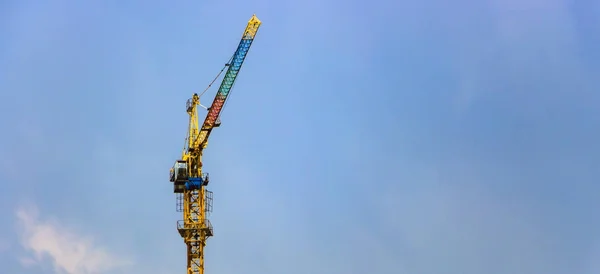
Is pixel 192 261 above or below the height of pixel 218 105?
below

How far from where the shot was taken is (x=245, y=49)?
134 meters

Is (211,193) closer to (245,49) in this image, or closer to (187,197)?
(187,197)

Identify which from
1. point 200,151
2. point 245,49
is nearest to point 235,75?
point 245,49

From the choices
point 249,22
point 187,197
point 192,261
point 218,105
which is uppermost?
point 249,22

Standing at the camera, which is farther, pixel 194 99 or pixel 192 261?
pixel 194 99

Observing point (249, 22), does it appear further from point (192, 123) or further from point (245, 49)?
point (192, 123)

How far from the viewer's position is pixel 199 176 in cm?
13612

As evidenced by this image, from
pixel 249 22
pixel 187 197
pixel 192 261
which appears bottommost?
pixel 192 261

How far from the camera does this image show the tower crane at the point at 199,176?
132000mm

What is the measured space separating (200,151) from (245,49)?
17661 mm

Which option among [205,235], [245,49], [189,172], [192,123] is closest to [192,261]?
[205,235]

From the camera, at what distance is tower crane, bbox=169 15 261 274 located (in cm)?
13200

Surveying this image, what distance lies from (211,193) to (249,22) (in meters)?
27.3

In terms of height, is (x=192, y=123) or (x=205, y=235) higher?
(x=192, y=123)
